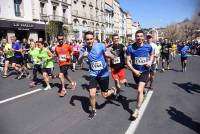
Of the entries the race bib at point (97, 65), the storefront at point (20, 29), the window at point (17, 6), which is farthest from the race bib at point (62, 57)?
the window at point (17, 6)

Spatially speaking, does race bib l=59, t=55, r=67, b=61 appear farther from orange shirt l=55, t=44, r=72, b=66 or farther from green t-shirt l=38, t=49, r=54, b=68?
green t-shirt l=38, t=49, r=54, b=68

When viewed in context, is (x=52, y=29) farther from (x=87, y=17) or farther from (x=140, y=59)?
(x=140, y=59)

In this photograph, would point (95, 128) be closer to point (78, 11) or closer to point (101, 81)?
point (101, 81)

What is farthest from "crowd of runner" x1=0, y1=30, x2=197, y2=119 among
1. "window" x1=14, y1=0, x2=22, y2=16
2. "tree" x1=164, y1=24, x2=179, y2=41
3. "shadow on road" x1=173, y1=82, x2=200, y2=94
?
"tree" x1=164, y1=24, x2=179, y2=41

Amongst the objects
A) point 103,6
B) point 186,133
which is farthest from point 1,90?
point 103,6

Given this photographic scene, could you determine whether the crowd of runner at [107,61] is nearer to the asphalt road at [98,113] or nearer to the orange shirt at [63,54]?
the orange shirt at [63,54]

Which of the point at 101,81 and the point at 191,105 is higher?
Result: the point at 101,81

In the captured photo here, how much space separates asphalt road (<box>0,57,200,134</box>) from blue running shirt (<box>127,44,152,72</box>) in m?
1.13

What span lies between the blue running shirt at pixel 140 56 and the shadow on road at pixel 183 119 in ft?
4.18

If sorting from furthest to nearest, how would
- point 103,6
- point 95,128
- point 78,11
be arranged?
point 103,6
point 78,11
point 95,128

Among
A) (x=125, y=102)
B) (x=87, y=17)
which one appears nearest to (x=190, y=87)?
(x=125, y=102)

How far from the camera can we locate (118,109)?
763cm

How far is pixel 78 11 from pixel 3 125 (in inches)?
1849

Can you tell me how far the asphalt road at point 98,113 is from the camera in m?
6.10
